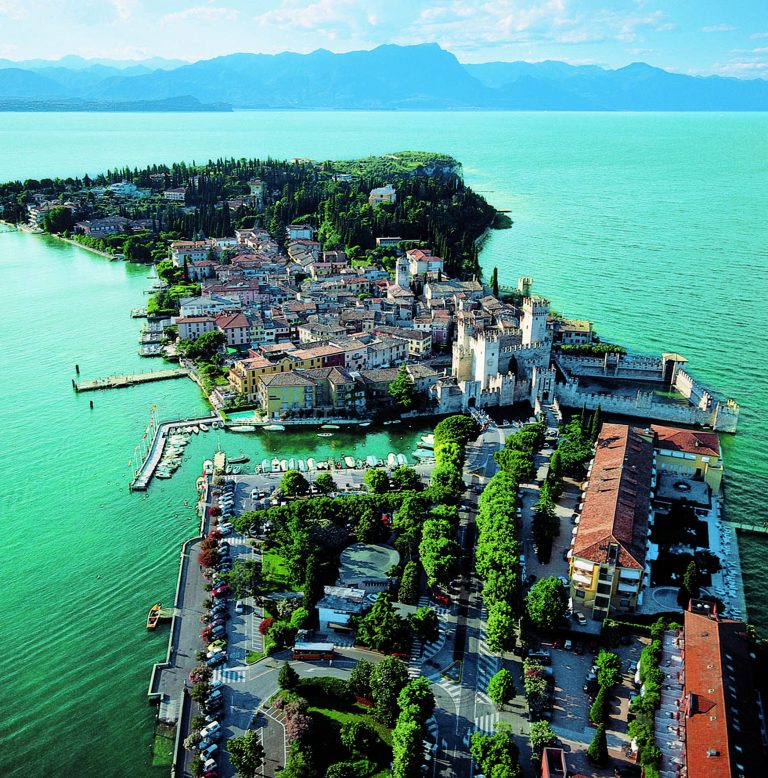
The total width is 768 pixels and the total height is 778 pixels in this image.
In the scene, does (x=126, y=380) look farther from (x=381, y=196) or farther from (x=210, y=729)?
(x=381, y=196)

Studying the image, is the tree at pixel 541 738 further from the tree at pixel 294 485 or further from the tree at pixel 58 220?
the tree at pixel 58 220

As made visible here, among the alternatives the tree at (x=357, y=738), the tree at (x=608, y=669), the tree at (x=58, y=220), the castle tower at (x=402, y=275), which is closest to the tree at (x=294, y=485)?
the tree at (x=357, y=738)

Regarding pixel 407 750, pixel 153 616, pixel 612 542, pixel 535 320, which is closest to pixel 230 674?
pixel 153 616

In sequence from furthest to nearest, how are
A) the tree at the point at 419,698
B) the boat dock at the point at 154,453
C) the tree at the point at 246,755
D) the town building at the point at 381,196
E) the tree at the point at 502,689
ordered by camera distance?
the town building at the point at 381,196 < the boat dock at the point at 154,453 < the tree at the point at 502,689 < the tree at the point at 419,698 < the tree at the point at 246,755

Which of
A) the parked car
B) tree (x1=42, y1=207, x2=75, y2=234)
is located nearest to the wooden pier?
the parked car

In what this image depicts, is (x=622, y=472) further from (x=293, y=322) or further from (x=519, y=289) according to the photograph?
(x=519, y=289)

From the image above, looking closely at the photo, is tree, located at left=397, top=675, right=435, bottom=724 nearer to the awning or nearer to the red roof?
the awning
